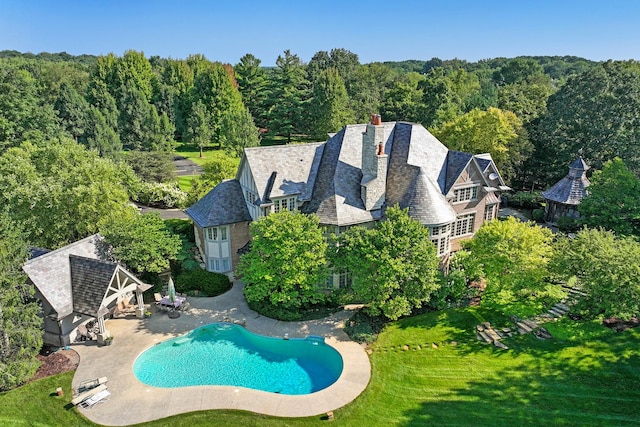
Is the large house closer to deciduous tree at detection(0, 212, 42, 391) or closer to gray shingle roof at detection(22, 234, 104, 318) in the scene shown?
gray shingle roof at detection(22, 234, 104, 318)

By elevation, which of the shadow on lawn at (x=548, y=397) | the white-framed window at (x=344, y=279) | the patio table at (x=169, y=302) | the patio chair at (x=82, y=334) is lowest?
the shadow on lawn at (x=548, y=397)

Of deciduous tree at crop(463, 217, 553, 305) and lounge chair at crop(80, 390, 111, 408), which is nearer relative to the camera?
lounge chair at crop(80, 390, 111, 408)

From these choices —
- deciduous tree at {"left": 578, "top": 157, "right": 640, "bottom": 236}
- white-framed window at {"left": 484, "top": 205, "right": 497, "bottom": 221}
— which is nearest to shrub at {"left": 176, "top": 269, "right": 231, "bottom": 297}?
white-framed window at {"left": 484, "top": 205, "right": 497, "bottom": 221}

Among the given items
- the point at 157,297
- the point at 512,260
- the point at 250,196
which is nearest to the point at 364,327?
the point at 512,260

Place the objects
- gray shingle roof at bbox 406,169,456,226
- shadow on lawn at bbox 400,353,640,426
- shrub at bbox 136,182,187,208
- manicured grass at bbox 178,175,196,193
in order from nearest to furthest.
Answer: shadow on lawn at bbox 400,353,640,426, gray shingle roof at bbox 406,169,456,226, shrub at bbox 136,182,187,208, manicured grass at bbox 178,175,196,193

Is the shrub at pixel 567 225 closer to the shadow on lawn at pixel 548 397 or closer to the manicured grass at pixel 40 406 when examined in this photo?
the shadow on lawn at pixel 548 397

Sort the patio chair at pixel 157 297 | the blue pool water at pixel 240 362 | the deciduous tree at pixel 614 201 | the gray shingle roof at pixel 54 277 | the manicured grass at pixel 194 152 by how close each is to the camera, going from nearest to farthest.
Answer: the blue pool water at pixel 240 362 → the gray shingle roof at pixel 54 277 → the patio chair at pixel 157 297 → the deciduous tree at pixel 614 201 → the manicured grass at pixel 194 152

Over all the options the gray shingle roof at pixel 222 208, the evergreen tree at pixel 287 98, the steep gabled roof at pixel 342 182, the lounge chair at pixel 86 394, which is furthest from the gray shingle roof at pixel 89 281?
the evergreen tree at pixel 287 98
